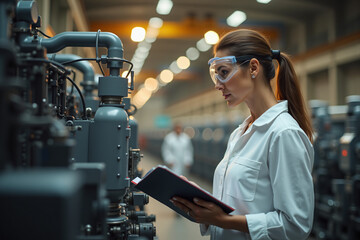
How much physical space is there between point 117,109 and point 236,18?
917 centimetres

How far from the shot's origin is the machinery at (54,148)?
2.11 ft

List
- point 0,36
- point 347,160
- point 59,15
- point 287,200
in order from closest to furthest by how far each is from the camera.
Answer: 1. point 0,36
2. point 287,200
3. point 347,160
4. point 59,15

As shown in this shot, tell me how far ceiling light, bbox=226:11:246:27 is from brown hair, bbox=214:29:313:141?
8562mm

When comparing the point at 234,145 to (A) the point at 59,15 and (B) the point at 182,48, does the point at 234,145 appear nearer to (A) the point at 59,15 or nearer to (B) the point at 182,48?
(A) the point at 59,15

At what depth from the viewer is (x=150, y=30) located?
35.5 ft

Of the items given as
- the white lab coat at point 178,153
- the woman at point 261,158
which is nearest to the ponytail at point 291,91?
the woman at point 261,158

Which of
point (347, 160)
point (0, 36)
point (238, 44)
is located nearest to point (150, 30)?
point (347, 160)

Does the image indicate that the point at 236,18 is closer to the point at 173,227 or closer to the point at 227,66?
the point at 173,227

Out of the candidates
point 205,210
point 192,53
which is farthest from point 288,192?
point 192,53

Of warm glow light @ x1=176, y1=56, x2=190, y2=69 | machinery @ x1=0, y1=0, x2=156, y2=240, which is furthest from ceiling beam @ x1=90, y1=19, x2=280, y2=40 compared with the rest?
machinery @ x1=0, y1=0, x2=156, y2=240

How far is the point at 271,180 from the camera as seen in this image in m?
1.50

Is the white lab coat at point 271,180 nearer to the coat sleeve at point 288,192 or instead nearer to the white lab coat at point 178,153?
the coat sleeve at point 288,192

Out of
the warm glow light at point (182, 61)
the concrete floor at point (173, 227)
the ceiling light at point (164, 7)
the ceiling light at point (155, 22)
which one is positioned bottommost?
the concrete floor at point (173, 227)

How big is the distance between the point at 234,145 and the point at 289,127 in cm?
31
